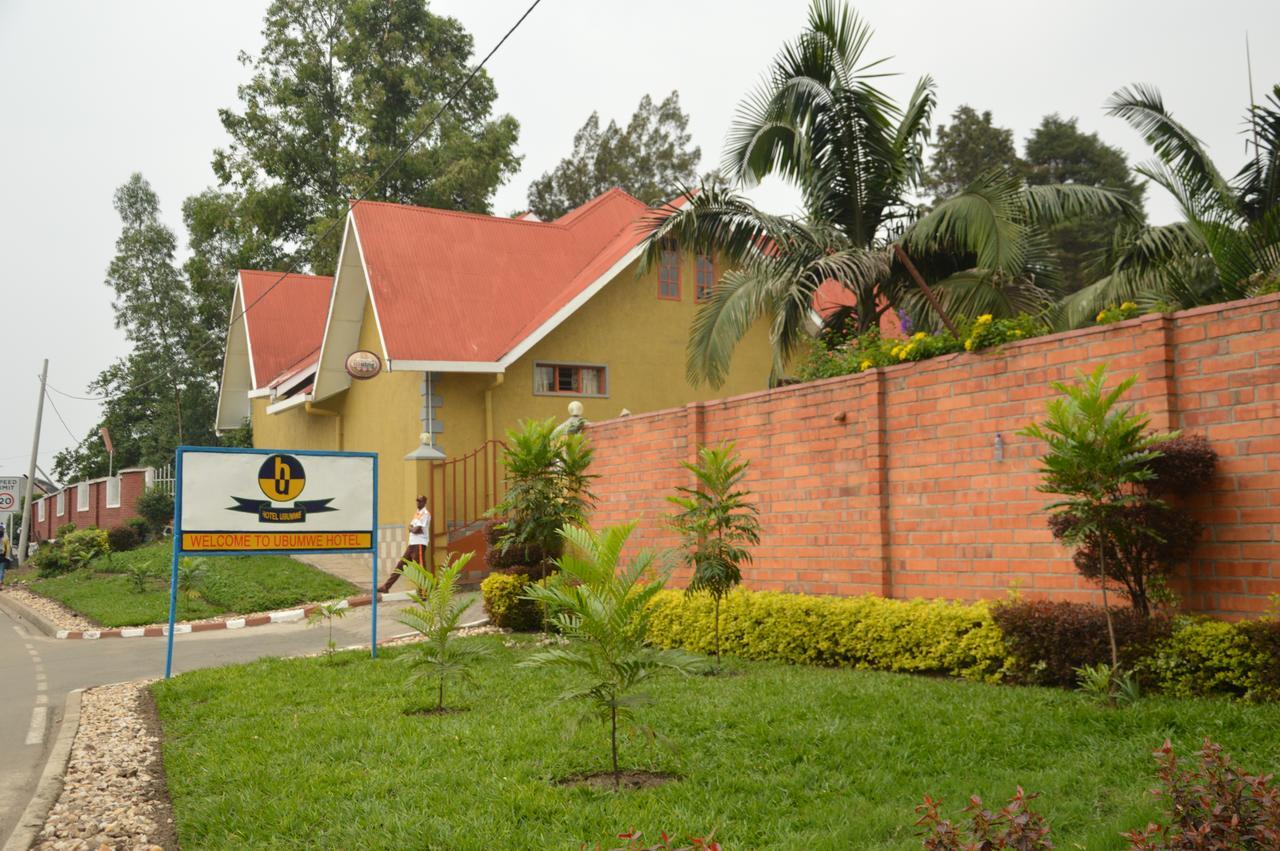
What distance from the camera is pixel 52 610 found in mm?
20406

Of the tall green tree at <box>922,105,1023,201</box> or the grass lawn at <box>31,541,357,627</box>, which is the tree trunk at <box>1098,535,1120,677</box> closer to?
the grass lawn at <box>31,541,357,627</box>

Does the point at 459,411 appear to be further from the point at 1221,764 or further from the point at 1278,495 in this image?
the point at 1221,764

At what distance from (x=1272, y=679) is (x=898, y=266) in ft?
23.8

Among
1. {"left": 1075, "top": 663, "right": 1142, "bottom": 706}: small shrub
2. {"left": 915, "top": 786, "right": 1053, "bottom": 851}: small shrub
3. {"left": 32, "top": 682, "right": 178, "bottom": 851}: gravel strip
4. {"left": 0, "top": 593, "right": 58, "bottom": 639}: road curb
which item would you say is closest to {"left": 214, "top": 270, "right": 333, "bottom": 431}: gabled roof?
{"left": 0, "top": 593, "right": 58, "bottom": 639}: road curb

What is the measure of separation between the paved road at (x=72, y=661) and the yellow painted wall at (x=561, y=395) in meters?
4.02

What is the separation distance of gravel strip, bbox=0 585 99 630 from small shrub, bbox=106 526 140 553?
3285 millimetres

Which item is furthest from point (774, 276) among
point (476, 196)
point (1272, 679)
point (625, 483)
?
point (476, 196)

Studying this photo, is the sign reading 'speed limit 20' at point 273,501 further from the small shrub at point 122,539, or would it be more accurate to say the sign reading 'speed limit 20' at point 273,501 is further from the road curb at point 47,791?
the small shrub at point 122,539

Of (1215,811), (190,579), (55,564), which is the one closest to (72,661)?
(190,579)

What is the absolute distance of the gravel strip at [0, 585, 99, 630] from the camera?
1766 centimetres

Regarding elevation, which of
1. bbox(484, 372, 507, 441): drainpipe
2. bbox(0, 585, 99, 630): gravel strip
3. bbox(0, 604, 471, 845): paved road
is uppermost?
bbox(484, 372, 507, 441): drainpipe

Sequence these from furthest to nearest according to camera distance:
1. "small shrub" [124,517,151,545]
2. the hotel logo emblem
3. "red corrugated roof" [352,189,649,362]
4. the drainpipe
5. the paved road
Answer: "small shrub" [124,517,151,545]
the drainpipe
"red corrugated roof" [352,189,649,362]
the hotel logo emblem
the paved road

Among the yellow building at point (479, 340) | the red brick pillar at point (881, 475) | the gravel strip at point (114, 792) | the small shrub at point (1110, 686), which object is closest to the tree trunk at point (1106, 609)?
the small shrub at point (1110, 686)

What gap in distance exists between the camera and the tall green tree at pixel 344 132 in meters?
34.6
